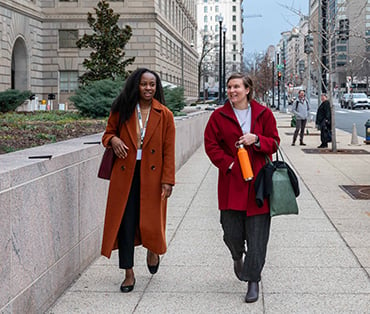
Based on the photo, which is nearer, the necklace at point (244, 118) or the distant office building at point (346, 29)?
the necklace at point (244, 118)

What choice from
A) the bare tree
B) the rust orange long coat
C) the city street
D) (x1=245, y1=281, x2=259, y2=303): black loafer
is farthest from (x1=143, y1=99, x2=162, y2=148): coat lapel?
the bare tree

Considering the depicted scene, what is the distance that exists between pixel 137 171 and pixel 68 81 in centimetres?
4721

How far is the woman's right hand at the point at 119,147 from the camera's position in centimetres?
545

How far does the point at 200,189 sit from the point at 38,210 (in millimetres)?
7618

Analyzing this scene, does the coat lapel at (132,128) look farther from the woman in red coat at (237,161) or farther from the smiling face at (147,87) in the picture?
the woman in red coat at (237,161)

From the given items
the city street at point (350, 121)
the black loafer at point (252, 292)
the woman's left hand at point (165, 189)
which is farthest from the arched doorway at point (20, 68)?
the black loafer at point (252, 292)

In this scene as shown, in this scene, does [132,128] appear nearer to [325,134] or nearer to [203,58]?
[325,134]

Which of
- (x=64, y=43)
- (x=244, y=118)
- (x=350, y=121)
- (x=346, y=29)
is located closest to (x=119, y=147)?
(x=244, y=118)

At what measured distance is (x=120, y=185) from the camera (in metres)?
5.54

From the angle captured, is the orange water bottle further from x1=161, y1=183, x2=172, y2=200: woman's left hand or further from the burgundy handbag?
the burgundy handbag

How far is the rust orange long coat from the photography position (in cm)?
553

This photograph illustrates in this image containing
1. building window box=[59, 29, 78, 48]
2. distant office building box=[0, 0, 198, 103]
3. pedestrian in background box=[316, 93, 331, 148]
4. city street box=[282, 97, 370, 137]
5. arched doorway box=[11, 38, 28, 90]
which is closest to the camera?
pedestrian in background box=[316, 93, 331, 148]

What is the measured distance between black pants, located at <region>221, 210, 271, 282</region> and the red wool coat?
3.9 inches

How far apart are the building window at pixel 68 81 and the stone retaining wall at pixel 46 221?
1771 inches
